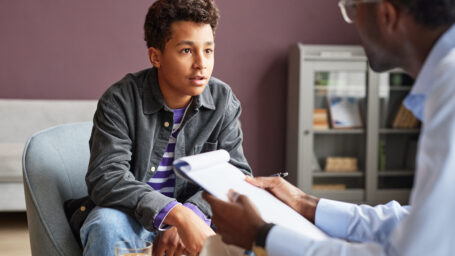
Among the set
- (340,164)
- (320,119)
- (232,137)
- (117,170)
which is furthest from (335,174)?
(117,170)

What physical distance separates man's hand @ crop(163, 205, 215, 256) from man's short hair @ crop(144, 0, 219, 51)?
1.88 ft

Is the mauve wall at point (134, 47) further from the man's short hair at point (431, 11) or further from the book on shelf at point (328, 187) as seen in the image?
the man's short hair at point (431, 11)

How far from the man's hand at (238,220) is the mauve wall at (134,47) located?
11.5 ft

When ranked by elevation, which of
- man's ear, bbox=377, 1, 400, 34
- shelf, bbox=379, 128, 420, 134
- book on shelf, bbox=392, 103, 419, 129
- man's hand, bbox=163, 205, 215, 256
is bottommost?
shelf, bbox=379, 128, 420, 134

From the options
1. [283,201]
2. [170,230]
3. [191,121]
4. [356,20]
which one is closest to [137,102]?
[191,121]

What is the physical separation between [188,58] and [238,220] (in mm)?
788

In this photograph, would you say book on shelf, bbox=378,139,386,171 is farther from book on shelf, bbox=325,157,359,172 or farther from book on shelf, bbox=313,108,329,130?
book on shelf, bbox=313,108,329,130

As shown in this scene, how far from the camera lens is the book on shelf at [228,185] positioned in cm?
110

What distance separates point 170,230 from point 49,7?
330 centimetres

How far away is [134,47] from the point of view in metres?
4.46

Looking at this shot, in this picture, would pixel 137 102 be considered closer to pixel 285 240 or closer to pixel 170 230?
pixel 170 230

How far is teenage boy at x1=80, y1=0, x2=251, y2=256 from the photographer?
4.94 ft

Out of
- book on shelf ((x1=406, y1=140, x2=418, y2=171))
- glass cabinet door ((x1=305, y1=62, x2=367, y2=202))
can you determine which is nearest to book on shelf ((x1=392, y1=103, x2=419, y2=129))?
book on shelf ((x1=406, y1=140, x2=418, y2=171))

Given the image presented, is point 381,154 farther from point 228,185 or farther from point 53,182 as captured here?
point 228,185
